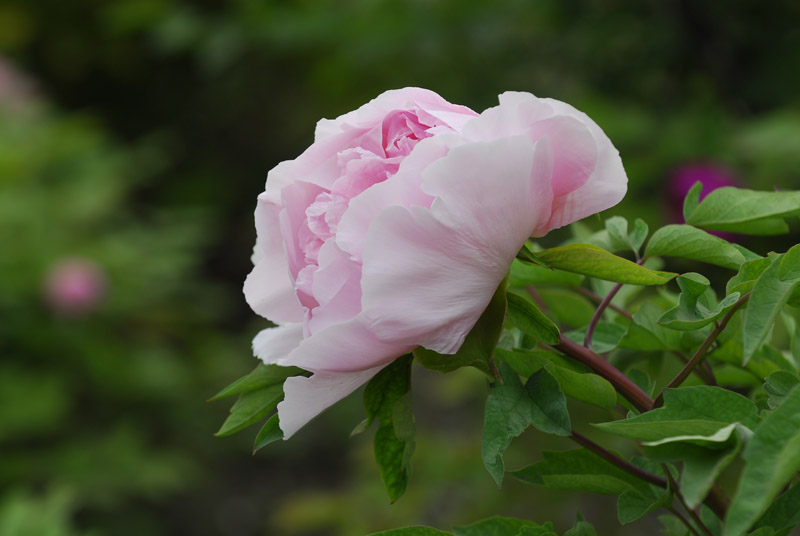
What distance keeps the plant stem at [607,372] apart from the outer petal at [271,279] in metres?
0.11

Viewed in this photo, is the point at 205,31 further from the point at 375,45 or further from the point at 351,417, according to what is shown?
the point at 351,417

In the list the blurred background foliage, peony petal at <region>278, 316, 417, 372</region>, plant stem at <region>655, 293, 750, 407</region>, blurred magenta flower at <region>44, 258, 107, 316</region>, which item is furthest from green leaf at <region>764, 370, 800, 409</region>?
blurred magenta flower at <region>44, 258, 107, 316</region>

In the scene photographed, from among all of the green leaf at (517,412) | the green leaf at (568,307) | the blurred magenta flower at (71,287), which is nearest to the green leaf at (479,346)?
the green leaf at (517,412)

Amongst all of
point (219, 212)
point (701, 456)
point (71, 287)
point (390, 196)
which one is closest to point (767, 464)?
point (701, 456)

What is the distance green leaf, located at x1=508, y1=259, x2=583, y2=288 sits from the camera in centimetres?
40

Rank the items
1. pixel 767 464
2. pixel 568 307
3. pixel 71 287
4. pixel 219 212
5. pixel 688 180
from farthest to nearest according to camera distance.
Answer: pixel 219 212 < pixel 71 287 < pixel 688 180 < pixel 568 307 < pixel 767 464

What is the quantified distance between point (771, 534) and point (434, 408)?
2757mm

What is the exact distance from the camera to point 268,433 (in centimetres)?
35

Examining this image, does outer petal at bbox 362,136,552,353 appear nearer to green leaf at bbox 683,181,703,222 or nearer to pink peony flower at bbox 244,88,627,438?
pink peony flower at bbox 244,88,627,438

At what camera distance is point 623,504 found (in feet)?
1.08

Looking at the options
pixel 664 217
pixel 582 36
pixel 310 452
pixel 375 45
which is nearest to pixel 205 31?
pixel 375 45

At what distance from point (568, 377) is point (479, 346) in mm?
37

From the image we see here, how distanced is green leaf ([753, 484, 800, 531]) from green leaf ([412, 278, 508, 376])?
0.35ft

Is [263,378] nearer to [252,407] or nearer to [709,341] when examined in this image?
[252,407]
